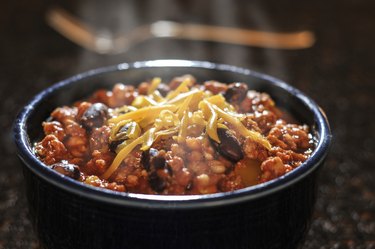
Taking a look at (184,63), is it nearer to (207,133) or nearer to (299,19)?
(207,133)

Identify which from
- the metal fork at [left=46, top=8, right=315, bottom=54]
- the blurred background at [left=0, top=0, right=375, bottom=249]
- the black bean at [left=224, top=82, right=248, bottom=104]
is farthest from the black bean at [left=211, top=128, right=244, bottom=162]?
the metal fork at [left=46, top=8, right=315, bottom=54]

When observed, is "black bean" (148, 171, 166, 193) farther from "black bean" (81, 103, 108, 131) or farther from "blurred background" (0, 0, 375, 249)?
"blurred background" (0, 0, 375, 249)

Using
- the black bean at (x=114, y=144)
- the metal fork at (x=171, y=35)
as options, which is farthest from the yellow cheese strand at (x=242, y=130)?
the metal fork at (x=171, y=35)

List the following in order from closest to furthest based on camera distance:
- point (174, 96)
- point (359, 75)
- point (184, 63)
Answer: point (174, 96)
point (184, 63)
point (359, 75)

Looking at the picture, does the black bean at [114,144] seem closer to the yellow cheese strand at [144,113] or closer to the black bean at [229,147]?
the yellow cheese strand at [144,113]

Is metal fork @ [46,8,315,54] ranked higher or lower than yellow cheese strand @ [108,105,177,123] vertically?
lower

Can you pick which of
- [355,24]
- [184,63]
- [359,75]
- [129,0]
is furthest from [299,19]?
[184,63]
